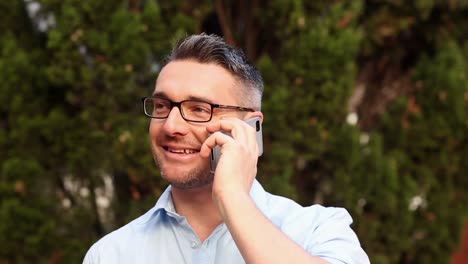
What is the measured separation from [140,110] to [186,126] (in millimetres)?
2932

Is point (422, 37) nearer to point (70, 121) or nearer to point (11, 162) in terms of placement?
point (70, 121)

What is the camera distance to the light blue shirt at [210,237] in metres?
2.25

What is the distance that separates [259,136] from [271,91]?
287 cm

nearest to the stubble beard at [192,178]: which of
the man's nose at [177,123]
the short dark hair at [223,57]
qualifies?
the man's nose at [177,123]

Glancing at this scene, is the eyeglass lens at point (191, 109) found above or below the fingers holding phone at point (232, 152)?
above

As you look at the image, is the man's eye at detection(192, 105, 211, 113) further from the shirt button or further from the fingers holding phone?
the shirt button

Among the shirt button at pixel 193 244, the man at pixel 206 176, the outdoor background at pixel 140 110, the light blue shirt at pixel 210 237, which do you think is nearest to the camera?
the man at pixel 206 176

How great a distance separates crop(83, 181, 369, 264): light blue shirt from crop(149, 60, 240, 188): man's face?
0.49 ft

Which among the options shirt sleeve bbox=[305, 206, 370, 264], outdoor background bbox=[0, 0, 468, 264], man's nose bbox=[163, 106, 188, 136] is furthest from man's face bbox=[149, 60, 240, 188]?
outdoor background bbox=[0, 0, 468, 264]

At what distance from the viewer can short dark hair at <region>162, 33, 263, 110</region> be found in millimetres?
2426

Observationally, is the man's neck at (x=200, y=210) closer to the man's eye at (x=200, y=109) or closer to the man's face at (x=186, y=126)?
the man's face at (x=186, y=126)

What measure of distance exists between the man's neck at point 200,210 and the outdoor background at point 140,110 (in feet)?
8.18

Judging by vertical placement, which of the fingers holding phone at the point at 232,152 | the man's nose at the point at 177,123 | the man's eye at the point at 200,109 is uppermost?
the man's eye at the point at 200,109

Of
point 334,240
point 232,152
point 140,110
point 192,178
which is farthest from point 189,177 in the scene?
point 140,110
